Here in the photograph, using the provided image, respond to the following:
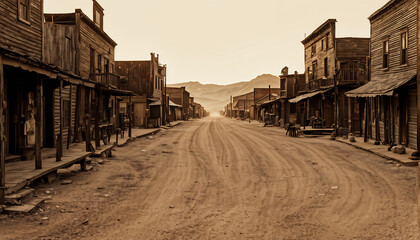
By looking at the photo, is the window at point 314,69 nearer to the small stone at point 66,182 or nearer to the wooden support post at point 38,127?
the small stone at point 66,182

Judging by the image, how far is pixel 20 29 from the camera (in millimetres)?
11391

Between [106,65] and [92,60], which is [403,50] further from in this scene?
[106,65]

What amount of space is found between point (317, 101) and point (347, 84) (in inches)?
282

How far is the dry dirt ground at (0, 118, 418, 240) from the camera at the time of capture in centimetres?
529

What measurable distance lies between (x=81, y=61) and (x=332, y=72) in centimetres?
2115

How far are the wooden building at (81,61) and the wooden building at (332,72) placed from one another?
16.9 m

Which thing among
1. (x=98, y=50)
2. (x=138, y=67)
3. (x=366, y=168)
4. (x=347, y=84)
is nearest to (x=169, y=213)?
(x=366, y=168)

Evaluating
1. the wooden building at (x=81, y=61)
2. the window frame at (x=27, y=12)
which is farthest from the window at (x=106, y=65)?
the window frame at (x=27, y=12)

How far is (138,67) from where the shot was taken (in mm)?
36469

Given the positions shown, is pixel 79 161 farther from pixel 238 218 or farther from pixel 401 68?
pixel 401 68

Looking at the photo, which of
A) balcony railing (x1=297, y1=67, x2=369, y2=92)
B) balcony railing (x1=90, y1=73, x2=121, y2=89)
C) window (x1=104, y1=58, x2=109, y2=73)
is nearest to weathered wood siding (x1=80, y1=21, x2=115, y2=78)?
window (x1=104, y1=58, x2=109, y2=73)

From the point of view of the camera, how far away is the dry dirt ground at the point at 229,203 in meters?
5.29

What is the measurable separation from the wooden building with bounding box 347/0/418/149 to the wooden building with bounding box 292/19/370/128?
17.1 feet

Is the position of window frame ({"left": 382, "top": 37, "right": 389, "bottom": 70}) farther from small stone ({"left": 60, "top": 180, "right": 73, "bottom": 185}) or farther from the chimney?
the chimney
